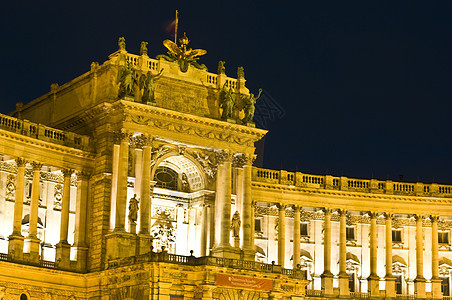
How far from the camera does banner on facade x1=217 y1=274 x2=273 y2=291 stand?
76938mm

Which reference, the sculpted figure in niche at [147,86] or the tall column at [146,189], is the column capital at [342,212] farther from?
the sculpted figure in niche at [147,86]

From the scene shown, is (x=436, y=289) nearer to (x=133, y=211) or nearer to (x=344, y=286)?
(x=344, y=286)

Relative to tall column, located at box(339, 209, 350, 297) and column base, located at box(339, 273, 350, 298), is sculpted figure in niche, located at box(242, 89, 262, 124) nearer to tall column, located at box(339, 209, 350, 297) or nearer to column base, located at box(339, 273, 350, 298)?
tall column, located at box(339, 209, 350, 297)

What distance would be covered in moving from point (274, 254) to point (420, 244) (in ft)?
41.2

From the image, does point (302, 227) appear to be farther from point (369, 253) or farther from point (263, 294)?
point (263, 294)

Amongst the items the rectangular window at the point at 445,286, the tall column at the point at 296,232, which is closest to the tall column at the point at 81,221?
the tall column at the point at 296,232

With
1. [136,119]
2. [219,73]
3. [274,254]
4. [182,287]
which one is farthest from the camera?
[274,254]

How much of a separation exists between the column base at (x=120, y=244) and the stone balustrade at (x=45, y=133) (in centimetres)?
767

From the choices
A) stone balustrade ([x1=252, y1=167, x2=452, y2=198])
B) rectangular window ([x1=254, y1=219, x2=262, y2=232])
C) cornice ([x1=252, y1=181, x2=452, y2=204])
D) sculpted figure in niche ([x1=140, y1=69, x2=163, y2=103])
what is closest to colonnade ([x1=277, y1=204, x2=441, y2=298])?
cornice ([x1=252, y1=181, x2=452, y2=204])

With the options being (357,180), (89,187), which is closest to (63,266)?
(89,187)

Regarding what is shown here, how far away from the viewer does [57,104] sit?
88.1 meters

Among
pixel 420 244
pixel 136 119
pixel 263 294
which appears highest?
pixel 136 119

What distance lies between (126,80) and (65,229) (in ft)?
38.5

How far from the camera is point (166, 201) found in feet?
286
